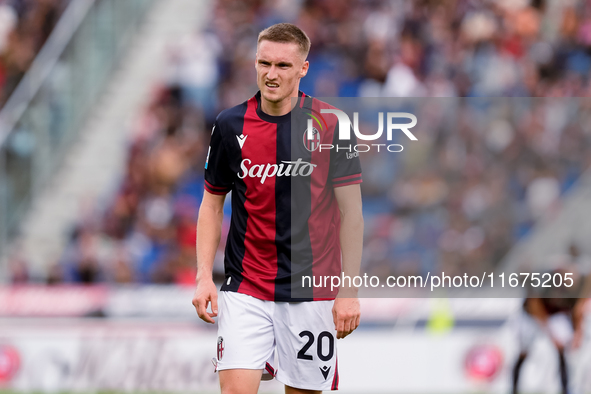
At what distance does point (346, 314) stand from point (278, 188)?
0.70 metres

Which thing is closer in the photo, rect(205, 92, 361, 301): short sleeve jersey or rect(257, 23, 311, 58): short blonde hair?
rect(257, 23, 311, 58): short blonde hair

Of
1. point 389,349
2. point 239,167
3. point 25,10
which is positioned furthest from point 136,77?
point 239,167

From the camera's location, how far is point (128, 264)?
8258mm

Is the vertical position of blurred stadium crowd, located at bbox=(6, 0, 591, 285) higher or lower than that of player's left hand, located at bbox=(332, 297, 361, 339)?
higher

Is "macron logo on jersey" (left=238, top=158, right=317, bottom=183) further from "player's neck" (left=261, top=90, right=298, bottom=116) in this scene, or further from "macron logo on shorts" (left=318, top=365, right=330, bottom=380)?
"macron logo on shorts" (left=318, top=365, right=330, bottom=380)

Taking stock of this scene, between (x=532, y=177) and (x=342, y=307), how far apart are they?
3869 millimetres

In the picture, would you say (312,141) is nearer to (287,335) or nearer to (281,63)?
(281,63)

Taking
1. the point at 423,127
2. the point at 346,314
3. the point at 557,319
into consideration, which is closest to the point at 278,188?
the point at 346,314

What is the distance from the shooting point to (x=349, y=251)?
159 inches

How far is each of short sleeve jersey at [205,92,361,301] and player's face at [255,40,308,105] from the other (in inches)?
7.9

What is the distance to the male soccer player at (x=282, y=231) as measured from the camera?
4.06 metres

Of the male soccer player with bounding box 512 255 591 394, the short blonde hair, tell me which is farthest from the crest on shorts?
the male soccer player with bounding box 512 255 591 394

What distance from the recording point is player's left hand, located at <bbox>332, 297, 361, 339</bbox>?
3918mm

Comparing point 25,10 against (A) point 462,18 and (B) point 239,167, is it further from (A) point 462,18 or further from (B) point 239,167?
(B) point 239,167
